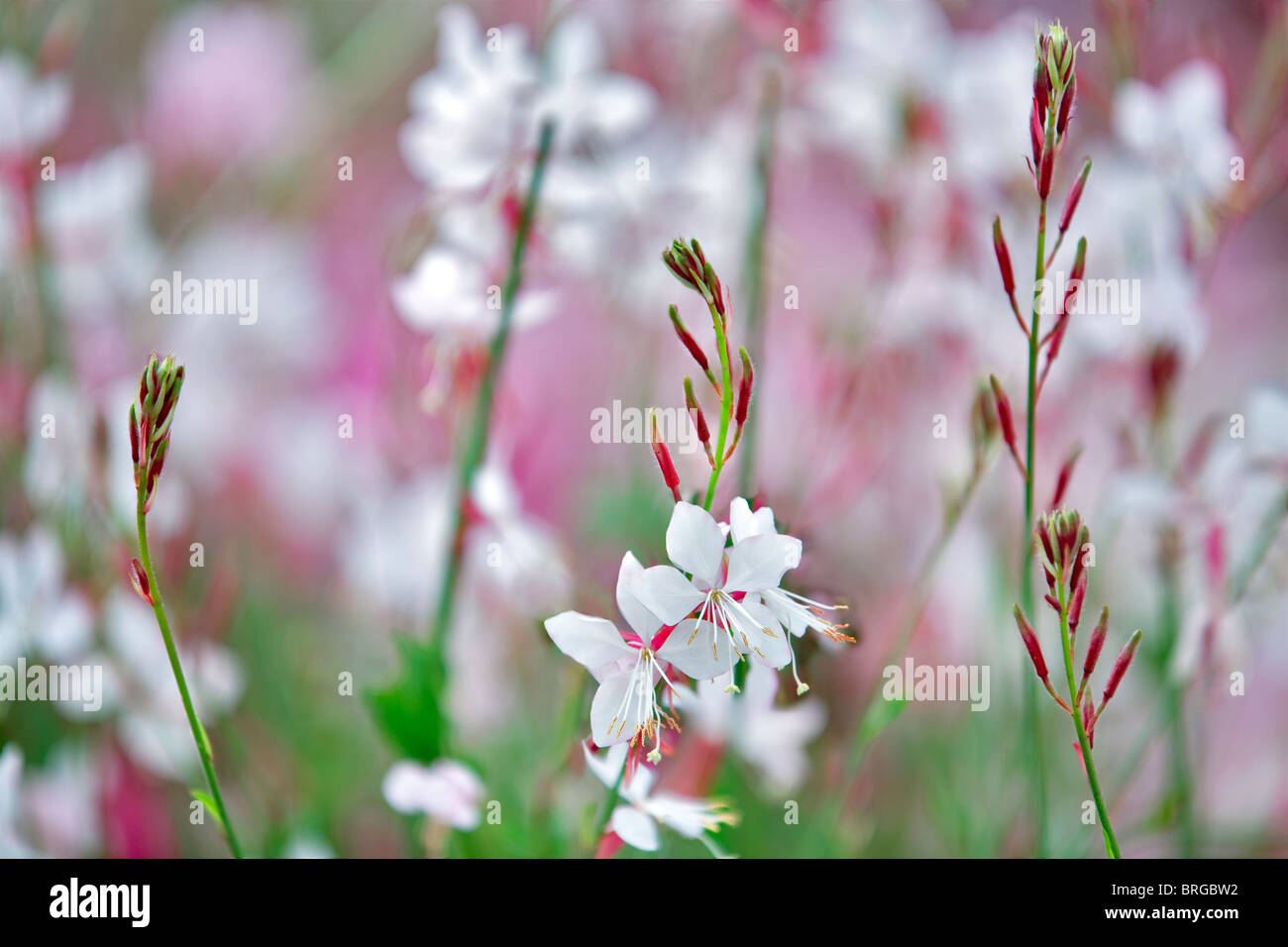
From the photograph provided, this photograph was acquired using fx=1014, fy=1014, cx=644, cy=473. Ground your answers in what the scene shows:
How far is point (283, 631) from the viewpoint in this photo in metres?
0.70

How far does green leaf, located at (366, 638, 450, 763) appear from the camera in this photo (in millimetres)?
Answer: 361

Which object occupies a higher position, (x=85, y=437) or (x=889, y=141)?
(x=889, y=141)

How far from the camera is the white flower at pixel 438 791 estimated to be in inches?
13.8

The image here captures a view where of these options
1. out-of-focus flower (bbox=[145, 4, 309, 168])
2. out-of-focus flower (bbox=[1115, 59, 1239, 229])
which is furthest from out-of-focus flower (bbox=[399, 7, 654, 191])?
out-of-focus flower (bbox=[145, 4, 309, 168])

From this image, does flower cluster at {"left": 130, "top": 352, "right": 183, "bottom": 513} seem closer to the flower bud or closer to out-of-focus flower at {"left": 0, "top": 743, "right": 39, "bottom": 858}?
out-of-focus flower at {"left": 0, "top": 743, "right": 39, "bottom": 858}

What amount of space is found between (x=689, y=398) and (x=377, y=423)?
17.9 inches

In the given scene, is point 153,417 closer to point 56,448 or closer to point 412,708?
point 412,708

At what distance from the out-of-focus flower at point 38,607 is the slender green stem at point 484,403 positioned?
177 millimetres

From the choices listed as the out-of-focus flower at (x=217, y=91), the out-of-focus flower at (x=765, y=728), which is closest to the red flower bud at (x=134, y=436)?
the out-of-focus flower at (x=765, y=728)

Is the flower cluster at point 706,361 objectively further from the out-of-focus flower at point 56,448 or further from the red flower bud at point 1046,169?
the out-of-focus flower at point 56,448
